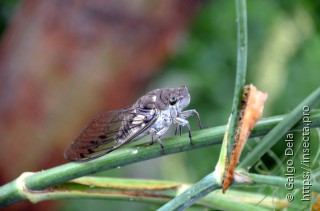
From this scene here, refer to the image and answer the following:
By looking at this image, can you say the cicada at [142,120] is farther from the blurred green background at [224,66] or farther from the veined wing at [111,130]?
the blurred green background at [224,66]

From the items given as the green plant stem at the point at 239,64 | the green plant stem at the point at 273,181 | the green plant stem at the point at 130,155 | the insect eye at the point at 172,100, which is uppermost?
the insect eye at the point at 172,100

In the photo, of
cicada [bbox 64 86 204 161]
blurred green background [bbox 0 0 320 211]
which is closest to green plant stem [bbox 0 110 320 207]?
cicada [bbox 64 86 204 161]

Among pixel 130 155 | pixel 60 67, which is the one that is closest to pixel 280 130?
pixel 130 155

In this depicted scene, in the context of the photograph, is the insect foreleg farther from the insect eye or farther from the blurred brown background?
the blurred brown background

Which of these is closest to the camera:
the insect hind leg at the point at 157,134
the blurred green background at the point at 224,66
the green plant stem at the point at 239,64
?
the green plant stem at the point at 239,64

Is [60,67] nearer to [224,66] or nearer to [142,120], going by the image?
[224,66]

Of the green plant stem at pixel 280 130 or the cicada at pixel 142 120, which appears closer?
the green plant stem at pixel 280 130

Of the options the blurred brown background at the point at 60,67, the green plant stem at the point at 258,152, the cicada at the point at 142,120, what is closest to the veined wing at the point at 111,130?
the cicada at the point at 142,120
